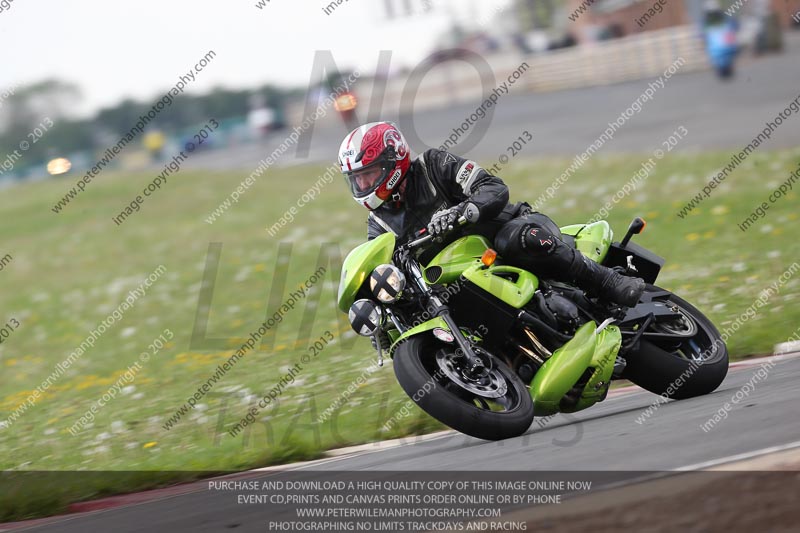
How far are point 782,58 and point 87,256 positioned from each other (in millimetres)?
21498

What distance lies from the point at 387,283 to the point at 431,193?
0.95 metres

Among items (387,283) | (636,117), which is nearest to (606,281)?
(387,283)

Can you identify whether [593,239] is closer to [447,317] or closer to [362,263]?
[447,317]

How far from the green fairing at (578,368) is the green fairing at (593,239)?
690 mm

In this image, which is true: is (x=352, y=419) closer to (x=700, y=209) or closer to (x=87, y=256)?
(x=700, y=209)

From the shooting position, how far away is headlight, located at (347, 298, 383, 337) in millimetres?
6441

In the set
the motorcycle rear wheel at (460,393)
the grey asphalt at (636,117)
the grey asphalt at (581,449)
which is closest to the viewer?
the grey asphalt at (581,449)

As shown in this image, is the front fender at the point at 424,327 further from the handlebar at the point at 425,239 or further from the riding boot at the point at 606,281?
the riding boot at the point at 606,281

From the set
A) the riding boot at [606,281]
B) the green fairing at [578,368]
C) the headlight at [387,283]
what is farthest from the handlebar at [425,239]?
the green fairing at [578,368]

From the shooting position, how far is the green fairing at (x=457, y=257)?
6.77 meters

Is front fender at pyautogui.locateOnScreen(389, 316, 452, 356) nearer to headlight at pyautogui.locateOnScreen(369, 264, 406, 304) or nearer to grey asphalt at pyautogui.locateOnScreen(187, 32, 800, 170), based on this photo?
headlight at pyautogui.locateOnScreen(369, 264, 406, 304)

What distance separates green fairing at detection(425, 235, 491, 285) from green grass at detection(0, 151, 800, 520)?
5.35ft

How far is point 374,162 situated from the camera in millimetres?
6859

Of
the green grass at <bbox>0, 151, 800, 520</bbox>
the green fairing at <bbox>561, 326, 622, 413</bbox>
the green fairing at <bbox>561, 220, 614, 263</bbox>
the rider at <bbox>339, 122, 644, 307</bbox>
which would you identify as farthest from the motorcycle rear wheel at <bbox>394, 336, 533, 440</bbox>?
the green grass at <bbox>0, 151, 800, 520</bbox>
